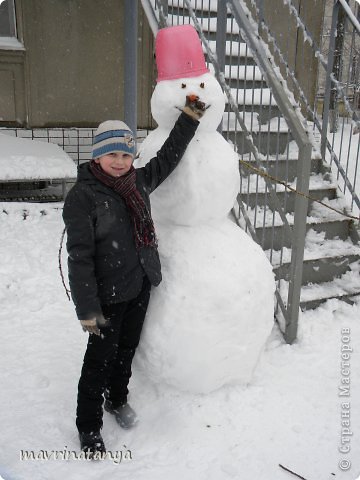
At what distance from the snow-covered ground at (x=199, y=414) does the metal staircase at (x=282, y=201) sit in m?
0.30

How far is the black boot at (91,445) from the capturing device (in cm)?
248

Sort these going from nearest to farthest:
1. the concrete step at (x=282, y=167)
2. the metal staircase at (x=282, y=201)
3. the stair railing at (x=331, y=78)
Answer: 1. the metal staircase at (x=282, y=201)
2. the concrete step at (x=282, y=167)
3. the stair railing at (x=331, y=78)

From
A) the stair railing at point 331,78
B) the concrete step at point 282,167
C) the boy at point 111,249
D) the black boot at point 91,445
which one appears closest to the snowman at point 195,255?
the boy at point 111,249

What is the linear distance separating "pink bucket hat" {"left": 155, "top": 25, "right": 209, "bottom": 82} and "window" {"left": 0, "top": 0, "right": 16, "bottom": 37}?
4852mm

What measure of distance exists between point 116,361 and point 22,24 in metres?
5.37

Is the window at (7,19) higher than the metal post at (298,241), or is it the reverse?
the window at (7,19)

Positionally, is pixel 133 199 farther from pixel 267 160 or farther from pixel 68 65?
pixel 68 65

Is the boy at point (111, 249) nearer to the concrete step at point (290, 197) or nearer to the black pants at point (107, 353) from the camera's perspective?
the black pants at point (107, 353)

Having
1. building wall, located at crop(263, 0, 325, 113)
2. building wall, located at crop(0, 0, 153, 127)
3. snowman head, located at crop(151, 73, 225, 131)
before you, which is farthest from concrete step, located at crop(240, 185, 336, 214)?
building wall, located at crop(0, 0, 153, 127)

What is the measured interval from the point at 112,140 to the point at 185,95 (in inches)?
20.6

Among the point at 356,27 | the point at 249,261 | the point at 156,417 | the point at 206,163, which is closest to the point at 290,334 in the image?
the point at 249,261

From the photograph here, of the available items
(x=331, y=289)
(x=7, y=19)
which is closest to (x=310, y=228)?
(x=331, y=289)

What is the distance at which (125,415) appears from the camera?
2.70 metres

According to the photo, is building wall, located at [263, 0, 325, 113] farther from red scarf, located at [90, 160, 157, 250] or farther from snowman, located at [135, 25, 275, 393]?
red scarf, located at [90, 160, 157, 250]
